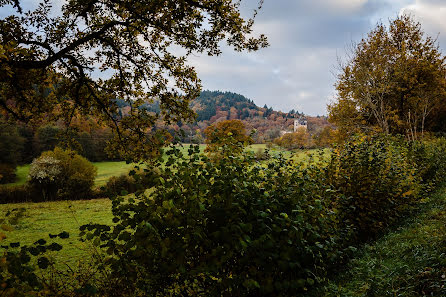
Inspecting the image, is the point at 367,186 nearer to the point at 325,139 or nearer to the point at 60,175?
the point at 325,139

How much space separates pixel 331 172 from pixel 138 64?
21.8 feet

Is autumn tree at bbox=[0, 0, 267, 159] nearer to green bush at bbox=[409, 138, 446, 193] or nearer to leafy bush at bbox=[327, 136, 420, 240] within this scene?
leafy bush at bbox=[327, 136, 420, 240]

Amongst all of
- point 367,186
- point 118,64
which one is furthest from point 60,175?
point 367,186

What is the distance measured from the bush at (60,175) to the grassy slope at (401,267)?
34.0 meters

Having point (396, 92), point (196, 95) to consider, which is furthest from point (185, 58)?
point (396, 92)

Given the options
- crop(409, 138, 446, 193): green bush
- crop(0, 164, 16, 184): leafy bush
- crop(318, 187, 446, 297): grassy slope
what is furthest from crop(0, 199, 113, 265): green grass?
crop(409, 138, 446, 193): green bush

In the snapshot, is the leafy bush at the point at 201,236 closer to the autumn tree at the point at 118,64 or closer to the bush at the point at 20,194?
the autumn tree at the point at 118,64

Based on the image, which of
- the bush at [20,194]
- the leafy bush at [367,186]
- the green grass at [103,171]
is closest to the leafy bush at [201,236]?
the leafy bush at [367,186]

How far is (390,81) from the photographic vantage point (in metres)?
20.5

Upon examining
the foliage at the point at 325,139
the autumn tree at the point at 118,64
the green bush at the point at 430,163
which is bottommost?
the green bush at the point at 430,163

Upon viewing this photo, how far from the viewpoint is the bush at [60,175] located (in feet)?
104

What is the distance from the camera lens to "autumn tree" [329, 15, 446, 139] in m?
20.0

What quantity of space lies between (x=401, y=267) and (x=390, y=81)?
21.3 meters

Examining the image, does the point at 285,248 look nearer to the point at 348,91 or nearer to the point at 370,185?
the point at 370,185
